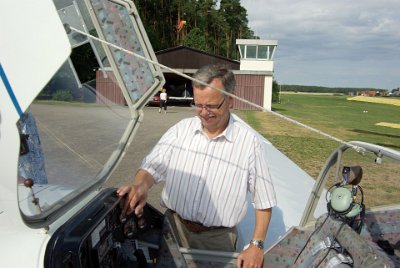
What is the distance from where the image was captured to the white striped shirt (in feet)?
7.72

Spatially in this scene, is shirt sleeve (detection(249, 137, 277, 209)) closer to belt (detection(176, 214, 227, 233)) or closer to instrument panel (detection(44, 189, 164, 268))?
belt (detection(176, 214, 227, 233))

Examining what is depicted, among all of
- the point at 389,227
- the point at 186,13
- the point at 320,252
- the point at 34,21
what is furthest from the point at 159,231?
the point at 186,13

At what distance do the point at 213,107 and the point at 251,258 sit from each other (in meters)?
0.89

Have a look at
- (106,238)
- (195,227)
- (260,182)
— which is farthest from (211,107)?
(106,238)

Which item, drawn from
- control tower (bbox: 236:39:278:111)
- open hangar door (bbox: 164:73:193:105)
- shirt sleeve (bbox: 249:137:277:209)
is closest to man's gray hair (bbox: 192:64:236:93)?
shirt sleeve (bbox: 249:137:277:209)

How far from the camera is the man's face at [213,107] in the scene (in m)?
2.26

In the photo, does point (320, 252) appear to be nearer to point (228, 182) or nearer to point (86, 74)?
point (228, 182)

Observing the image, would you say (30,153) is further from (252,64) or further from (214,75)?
(252,64)

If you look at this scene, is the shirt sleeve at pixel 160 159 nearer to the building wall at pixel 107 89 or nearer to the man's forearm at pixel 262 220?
the building wall at pixel 107 89

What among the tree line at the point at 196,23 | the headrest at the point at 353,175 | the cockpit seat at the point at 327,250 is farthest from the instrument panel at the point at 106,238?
the tree line at the point at 196,23

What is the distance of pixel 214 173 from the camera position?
7.84ft

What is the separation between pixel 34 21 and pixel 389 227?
2115mm

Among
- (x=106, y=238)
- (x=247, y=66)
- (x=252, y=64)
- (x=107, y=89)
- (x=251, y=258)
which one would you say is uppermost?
(x=107, y=89)

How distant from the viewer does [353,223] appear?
2.19 meters
